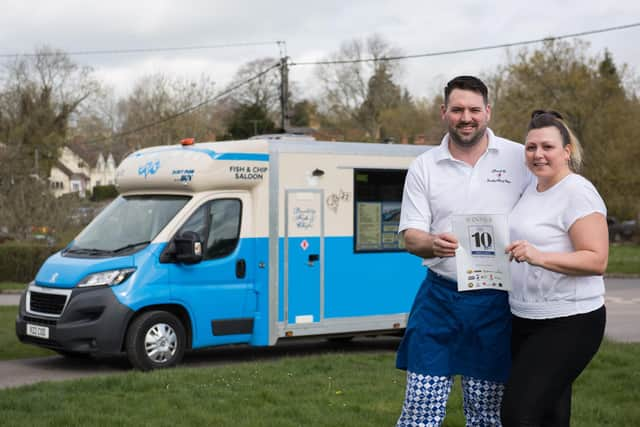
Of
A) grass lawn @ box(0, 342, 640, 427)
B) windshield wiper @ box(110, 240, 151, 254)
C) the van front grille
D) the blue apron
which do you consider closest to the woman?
the blue apron

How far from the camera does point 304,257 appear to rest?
11.5 metres

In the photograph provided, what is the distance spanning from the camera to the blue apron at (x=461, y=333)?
14.9 feet

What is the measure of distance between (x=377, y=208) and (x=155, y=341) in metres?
3.24

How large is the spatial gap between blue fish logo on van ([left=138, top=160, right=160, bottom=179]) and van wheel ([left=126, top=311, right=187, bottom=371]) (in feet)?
5.65

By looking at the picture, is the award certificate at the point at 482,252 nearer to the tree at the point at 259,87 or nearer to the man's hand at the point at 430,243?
the man's hand at the point at 430,243

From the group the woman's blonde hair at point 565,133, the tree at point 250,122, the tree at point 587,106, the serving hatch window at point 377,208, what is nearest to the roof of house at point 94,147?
the tree at point 250,122

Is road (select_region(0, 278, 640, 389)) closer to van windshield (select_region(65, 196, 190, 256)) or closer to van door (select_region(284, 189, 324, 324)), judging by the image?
van door (select_region(284, 189, 324, 324))

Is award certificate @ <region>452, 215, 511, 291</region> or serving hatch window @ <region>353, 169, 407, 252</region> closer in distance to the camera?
award certificate @ <region>452, 215, 511, 291</region>

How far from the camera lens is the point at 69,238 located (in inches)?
1141

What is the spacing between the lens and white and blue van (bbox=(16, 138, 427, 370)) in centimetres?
1035

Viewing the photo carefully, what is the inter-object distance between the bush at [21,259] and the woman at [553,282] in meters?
22.9

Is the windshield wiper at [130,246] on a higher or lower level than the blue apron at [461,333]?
higher

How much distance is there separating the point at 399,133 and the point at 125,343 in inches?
2350

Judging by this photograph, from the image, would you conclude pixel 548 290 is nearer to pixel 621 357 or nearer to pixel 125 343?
pixel 621 357
